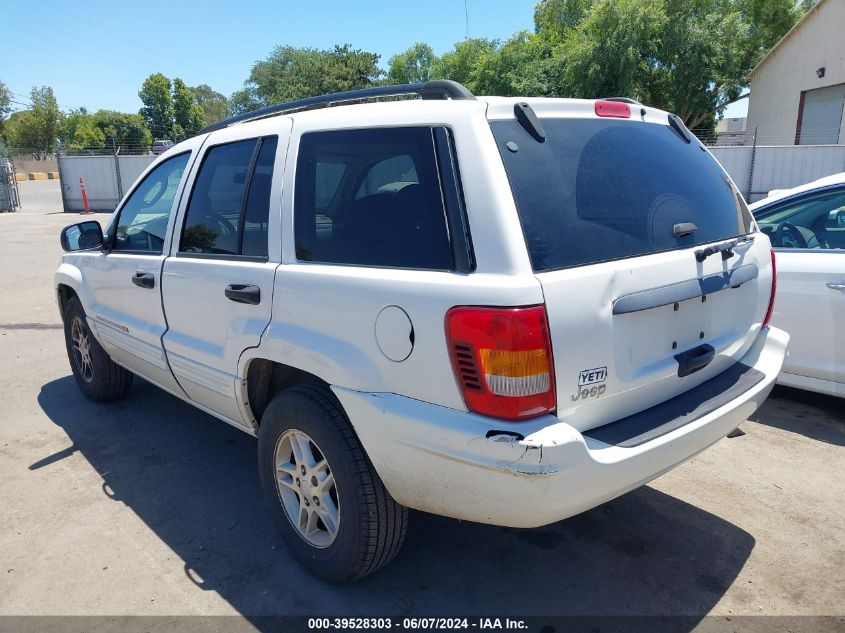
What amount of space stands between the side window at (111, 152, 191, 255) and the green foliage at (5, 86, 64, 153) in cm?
7444

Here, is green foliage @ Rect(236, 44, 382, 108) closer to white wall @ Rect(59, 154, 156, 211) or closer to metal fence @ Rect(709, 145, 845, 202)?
white wall @ Rect(59, 154, 156, 211)

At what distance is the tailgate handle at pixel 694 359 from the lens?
2.50 meters

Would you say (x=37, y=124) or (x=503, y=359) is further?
(x=37, y=124)

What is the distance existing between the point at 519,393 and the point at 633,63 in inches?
1349

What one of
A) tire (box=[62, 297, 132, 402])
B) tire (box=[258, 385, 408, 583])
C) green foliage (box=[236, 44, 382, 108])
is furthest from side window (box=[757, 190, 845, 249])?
green foliage (box=[236, 44, 382, 108])

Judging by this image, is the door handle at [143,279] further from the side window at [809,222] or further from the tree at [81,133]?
the tree at [81,133]

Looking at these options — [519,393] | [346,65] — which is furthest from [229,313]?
[346,65]

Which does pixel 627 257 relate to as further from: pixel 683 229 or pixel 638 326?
pixel 683 229

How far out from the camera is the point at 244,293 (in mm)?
2832

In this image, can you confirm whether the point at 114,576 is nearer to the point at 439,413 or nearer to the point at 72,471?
the point at 72,471

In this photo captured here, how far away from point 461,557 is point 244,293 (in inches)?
62.1

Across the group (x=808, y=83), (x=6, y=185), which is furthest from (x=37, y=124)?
(x=808, y=83)

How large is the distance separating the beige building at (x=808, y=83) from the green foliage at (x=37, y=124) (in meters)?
66.9

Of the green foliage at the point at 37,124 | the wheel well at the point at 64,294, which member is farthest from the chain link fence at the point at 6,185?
the green foliage at the point at 37,124
